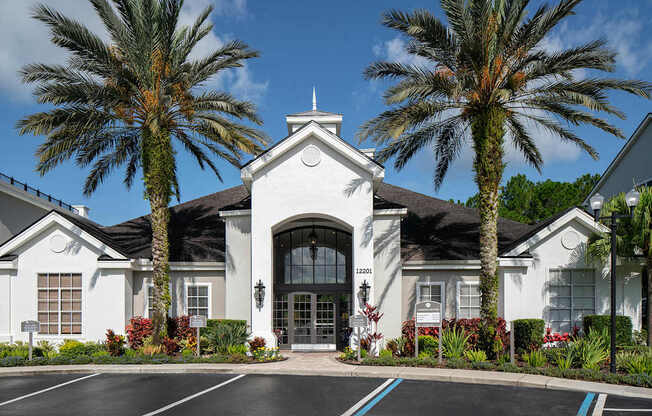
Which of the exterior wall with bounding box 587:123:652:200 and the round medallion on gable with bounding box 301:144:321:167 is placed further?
the exterior wall with bounding box 587:123:652:200

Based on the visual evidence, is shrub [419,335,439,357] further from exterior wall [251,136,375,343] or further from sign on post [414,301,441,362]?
exterior wall [251,136,375,343]

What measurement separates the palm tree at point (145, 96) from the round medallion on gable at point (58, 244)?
2.58m

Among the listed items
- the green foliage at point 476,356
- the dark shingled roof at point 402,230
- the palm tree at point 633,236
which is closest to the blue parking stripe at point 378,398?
the green foliage at point 476,356

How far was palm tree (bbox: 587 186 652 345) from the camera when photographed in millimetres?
16219

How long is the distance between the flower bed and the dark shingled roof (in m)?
4.89

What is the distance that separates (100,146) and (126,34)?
14.8ft

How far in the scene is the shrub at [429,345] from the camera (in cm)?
1681

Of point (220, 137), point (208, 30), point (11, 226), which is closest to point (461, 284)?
point (220, 137)

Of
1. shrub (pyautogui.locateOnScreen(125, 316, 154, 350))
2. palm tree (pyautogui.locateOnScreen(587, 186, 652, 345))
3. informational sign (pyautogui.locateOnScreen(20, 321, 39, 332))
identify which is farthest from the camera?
shrub (pyautogui.locateOnScreen(125, 316, 154, 350))

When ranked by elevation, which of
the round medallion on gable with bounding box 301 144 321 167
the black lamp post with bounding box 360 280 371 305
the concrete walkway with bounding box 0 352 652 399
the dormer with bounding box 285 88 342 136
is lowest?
the concrete walkway with bounding box 0 352 652 399

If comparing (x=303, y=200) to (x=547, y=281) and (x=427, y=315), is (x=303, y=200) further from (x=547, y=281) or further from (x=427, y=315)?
(x=547, y=281)

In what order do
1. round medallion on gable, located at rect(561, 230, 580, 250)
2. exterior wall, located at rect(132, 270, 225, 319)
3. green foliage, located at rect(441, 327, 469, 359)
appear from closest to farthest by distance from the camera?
1. green foliage, located at rect(441, 327, 469, 359)
2. round medallion on gable, located at rect(561, 230, 580, 250)
3. exterior wall, located at rect(132, 270, 225, 319)

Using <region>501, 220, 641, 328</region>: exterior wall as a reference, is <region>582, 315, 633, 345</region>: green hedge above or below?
below

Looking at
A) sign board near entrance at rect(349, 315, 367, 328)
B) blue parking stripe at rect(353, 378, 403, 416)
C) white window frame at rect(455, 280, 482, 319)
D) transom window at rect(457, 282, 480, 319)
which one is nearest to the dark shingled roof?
white window frame at rect(455, 280, 482, 319)
